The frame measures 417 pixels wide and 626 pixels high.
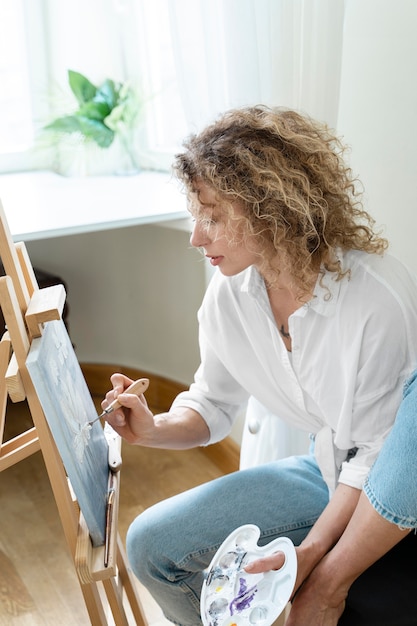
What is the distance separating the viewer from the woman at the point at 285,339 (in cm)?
114

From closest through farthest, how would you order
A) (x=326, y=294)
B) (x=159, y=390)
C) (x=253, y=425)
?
(x=326, y=294)
(x=253, y=425)
(x=159, y=390)

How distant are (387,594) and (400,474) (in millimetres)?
253

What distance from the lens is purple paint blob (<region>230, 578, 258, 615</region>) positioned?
99 centimetres

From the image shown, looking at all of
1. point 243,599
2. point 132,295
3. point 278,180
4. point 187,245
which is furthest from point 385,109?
point 132,295

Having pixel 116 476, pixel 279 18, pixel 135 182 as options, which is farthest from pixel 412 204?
pixel 135 182

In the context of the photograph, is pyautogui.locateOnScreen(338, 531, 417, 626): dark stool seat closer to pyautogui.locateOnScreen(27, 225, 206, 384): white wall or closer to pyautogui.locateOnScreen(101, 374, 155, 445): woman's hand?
pyautogui.locateOnScreen(101, 374, 155, 445): woman's hand

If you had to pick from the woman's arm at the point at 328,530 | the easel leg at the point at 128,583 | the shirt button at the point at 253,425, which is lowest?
the easel leg at the point at 128,583

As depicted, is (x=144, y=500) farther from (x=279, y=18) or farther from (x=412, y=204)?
(x=279, y=18)

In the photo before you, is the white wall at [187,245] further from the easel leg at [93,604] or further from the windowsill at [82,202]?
the easel leg at [93,604]

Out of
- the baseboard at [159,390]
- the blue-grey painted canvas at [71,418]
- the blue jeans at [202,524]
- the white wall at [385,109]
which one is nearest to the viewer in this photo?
the blue-grey painted canvas at [71,418]

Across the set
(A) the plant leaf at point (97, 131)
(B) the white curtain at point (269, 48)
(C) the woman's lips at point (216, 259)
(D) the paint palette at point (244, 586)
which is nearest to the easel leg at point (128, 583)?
(D) the paint palette at point (244, 586)

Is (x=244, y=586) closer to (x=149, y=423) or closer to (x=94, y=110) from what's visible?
(x=149, y=423)

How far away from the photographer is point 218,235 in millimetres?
1174

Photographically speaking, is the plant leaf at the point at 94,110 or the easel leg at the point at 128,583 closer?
the easel leg at the point at 128,583
